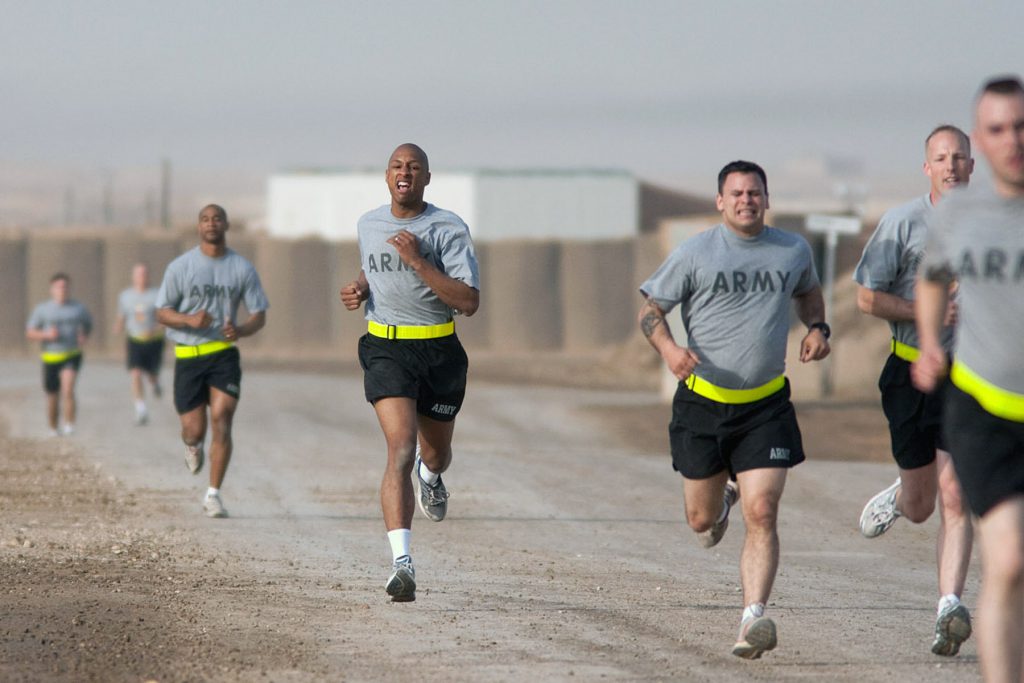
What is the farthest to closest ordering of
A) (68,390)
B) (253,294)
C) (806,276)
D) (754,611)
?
(68,390), (253,294), (806,276), (754,611)

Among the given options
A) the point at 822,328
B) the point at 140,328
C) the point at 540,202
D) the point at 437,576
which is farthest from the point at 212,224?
the point at 540,202

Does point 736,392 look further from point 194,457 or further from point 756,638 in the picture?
point 194,457

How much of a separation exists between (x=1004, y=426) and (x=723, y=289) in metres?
1.99

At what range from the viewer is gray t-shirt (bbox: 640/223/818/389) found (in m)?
7.46

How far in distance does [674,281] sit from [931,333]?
1.84 m

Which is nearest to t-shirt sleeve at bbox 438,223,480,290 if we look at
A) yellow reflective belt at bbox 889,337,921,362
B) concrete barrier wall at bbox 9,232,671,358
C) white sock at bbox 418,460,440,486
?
white sock at bbox 418,460,440,486

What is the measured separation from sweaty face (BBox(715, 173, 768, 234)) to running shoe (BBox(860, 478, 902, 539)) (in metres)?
2.26

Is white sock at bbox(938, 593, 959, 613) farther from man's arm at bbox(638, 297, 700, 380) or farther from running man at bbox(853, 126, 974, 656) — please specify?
man's arm at bbox(638, 297, 700, 380)

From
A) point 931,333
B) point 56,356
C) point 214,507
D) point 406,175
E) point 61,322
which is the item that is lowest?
point 214,507

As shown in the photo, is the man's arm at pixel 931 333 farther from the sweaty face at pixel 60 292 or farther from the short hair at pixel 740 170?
the sweaty face at pixel 60 292

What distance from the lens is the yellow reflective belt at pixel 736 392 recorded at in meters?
7.53

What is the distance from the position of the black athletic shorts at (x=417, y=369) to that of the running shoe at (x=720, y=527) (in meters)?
1.42

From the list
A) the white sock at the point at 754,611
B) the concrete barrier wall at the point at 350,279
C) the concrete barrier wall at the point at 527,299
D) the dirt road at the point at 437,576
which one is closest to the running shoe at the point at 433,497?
the dirt road at the point at 437,576

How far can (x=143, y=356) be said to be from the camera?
21.6 meters
